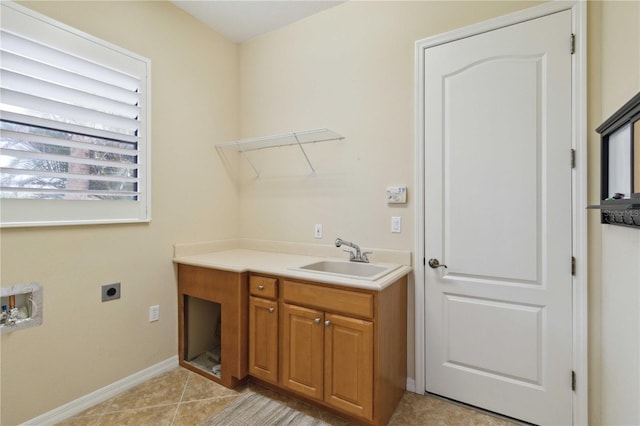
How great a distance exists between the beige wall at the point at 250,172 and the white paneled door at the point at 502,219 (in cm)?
13

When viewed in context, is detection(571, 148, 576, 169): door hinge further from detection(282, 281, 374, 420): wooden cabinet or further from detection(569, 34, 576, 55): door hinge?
detection(282, 281, 374, 420): wooden cabinet

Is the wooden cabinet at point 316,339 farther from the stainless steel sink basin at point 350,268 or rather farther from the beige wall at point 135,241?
the beige wall at point 135,241

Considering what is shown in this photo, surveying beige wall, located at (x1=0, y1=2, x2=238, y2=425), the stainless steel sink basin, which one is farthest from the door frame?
beige wall, located at (x1=0, y1=2, x2=238, y2=425)

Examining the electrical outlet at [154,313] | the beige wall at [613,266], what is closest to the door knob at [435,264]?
the beige wall at [613,266]

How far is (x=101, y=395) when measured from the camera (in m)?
1.95

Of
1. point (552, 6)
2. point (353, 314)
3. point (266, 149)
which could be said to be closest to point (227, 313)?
point (353, 314)

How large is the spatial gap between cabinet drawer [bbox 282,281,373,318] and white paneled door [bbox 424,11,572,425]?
608mm

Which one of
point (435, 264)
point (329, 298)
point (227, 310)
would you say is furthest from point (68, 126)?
point (435, 264)

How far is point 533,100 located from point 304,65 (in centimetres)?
167

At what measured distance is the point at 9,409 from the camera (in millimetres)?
1599

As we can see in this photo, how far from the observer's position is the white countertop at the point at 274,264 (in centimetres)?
168

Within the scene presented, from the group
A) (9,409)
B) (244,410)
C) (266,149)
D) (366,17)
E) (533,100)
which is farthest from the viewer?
(266,149)

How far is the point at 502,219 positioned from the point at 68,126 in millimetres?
2633

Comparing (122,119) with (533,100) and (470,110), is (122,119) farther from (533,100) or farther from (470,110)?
(533,100)
